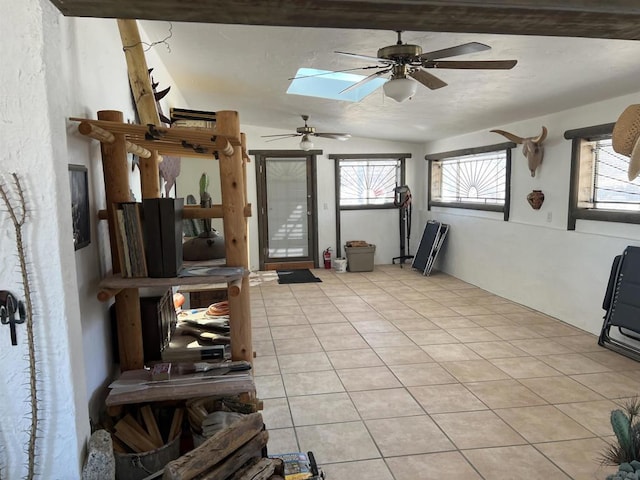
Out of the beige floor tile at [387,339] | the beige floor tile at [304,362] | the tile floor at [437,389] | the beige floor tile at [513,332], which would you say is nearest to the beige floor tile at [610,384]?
the tile floor at [437,389]

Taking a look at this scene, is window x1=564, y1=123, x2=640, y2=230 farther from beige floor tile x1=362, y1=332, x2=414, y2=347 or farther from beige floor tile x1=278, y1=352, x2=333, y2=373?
beige floor tile x1=278, y1=352, x2=333, y2=373

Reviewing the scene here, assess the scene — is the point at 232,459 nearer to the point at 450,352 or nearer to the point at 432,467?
the point at 432,467

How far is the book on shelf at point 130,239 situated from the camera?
1.70 m

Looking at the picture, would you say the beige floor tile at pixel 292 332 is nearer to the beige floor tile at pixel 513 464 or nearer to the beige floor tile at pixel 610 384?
the beige floor tile at pixel 513 464

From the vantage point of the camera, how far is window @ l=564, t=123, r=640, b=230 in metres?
3.93

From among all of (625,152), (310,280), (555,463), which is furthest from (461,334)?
(310,280)

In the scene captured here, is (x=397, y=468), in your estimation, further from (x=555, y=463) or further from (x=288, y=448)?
(x=555, y=463)

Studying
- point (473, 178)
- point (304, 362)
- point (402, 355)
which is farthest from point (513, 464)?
point (473, 178)

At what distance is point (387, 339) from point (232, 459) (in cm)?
278

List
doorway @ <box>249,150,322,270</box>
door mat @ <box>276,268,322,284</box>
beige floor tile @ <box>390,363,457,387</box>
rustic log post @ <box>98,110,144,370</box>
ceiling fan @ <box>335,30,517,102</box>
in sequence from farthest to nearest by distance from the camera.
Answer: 1. doorway @ <box>249,150,322,270</box>
2. door mat @ <box>276,268,322,284</box>
3. beige floor tile @ <box>390,363,457,387</box>
4. ceiling fan @ <box>335,30,517,102</box>
5. rustic log post @ <box>98,110,144,370</box>

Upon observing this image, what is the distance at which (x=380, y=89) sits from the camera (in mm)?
4352

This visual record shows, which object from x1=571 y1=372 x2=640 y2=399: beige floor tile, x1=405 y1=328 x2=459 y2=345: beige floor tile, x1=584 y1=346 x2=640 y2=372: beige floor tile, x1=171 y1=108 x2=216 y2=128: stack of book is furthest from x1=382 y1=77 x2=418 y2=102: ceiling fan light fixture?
x1=584 y1=346 x2=640 y2=372: beige floor tile

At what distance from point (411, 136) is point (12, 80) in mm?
6456

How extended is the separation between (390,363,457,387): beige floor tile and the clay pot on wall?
7.85 feet
